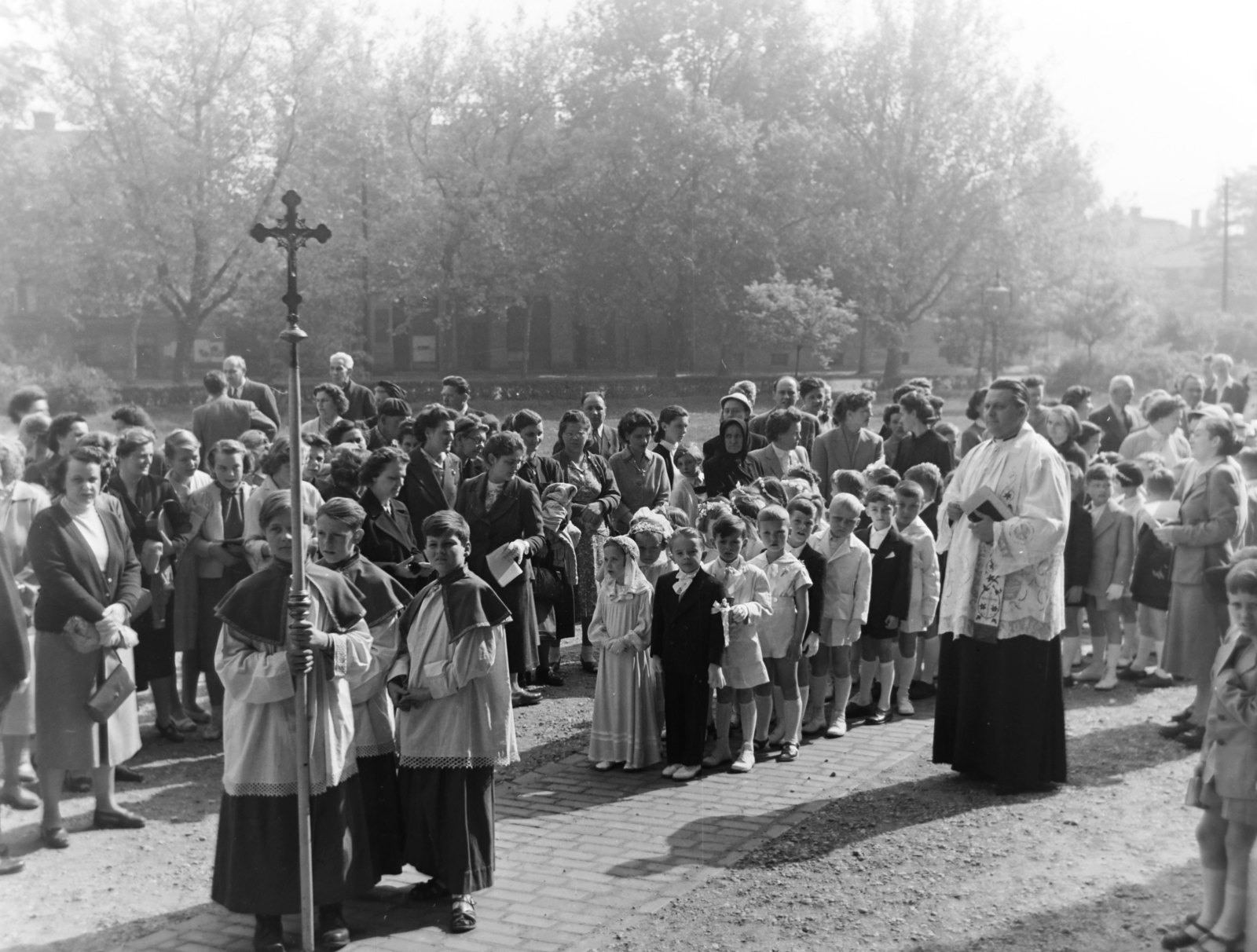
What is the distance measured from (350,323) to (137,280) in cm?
510

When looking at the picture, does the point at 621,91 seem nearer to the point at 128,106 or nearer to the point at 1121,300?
the point at 128,106

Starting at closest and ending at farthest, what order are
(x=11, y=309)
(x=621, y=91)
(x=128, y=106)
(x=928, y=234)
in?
(x=128, y=106) < (x=11, y=309) < (x=621, y=91) < (x=928, y=234)

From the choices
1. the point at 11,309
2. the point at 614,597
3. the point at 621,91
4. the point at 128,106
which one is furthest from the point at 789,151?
the point at 614,597

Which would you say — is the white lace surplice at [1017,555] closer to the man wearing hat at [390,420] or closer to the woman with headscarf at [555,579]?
the woman with headscarf at [555,579]

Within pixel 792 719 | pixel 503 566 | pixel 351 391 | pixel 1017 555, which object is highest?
pixel 351 391

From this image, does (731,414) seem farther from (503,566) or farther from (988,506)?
(988,506)

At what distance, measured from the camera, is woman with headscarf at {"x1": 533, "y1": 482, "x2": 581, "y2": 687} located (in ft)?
32.2

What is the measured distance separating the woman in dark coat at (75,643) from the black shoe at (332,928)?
6.24 ft

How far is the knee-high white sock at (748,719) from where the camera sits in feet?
26.5

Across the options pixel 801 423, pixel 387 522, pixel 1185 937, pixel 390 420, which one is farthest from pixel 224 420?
pixel 1185 937

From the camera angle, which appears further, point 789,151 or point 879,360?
point 879,360

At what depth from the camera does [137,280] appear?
31.9 m

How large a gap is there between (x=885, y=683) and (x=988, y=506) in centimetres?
218

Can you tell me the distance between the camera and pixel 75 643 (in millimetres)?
6680
